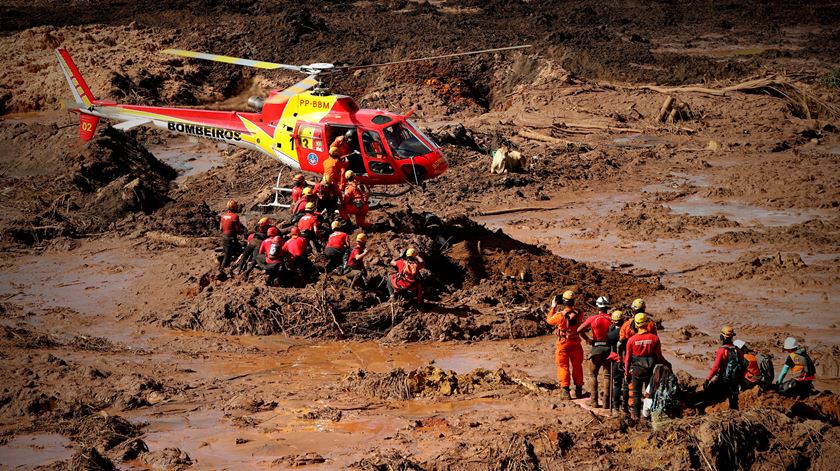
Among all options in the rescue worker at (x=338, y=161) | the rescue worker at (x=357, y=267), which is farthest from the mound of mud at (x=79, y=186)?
the rescue worker at (x=357, y=267)

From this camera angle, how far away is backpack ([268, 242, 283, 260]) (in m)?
14.9

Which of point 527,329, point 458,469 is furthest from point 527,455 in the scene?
point 527,329

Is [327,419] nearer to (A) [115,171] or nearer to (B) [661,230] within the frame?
(B) [661,230]

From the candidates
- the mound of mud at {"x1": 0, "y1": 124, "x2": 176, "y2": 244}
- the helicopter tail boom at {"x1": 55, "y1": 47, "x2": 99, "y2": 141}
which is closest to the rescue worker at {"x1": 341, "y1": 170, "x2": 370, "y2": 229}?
the mound of mud at {"x1": 0, "y1": 124, "x2": 176, "y2": 244}

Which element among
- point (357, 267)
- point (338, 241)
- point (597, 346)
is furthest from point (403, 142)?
point (597, 346)

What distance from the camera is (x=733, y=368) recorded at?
35.3 ft

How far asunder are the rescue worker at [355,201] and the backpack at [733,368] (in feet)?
23.5

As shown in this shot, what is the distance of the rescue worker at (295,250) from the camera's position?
14922 millimetres

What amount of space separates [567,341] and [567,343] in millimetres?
31

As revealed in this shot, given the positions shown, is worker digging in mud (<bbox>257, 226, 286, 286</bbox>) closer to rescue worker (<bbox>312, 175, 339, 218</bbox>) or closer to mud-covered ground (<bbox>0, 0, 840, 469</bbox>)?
mud-covered ground (<bbox>0, 0, 840, 469</bbox>)

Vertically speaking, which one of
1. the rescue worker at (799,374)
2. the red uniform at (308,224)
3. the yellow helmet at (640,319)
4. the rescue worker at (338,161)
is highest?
the rescue worker at (338,161)

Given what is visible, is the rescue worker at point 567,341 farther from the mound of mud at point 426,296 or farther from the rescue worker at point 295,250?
the rescue worker at point 295,250

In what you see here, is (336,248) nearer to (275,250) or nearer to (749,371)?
(275,250)

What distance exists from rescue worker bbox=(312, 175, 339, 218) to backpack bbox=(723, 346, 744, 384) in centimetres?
772
